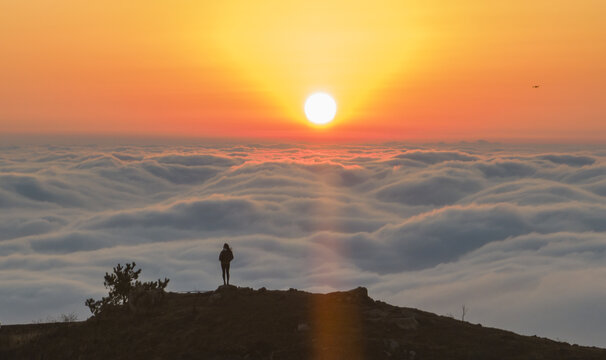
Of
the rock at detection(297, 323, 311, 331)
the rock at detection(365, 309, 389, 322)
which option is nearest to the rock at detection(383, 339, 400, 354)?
the rock at detection(365, 309, 389, 322)

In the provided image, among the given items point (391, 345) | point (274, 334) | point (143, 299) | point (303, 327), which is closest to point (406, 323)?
point (391, 345)

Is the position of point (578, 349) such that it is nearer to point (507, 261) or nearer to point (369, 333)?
point (369, 333)

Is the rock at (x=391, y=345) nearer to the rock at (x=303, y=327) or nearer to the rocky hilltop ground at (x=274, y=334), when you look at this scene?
the rocky hilltop ground at (x=274, y=334)

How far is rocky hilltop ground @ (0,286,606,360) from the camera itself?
18.5m

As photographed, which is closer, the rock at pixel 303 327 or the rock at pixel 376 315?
the rock at pixel 303 327

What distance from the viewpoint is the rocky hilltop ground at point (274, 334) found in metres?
18.5

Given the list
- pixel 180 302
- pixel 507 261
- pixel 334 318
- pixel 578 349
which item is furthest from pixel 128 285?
pixel 507 261

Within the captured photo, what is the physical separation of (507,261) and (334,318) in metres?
185

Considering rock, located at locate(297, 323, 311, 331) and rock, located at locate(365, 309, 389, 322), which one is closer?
rock, located at locate(297, 323, 311, 331)

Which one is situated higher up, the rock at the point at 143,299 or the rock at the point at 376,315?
the rock at the point at 143,299

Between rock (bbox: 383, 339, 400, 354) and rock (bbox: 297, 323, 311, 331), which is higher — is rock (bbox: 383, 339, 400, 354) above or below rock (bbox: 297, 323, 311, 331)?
below

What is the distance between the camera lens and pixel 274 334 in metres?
20.0

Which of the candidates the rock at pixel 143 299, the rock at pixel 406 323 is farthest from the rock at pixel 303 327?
the rock at pixel 143 299

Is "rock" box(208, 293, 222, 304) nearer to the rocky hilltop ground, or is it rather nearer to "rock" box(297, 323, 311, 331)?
the rocky hilltop ground
